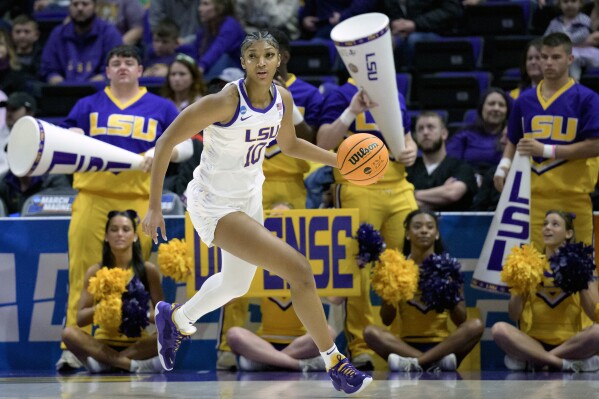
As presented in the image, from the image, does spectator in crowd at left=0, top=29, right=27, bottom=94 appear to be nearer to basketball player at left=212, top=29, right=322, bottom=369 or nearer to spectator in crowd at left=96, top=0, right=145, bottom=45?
spectator in crowd at left=96, top=0, right=145, bottom=45

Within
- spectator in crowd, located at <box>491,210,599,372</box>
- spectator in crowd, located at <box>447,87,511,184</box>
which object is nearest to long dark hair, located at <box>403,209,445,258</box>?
spectator in crowd, located at <box>491,210,599,372</box>

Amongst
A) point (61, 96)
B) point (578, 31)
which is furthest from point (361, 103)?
point (61, 96)

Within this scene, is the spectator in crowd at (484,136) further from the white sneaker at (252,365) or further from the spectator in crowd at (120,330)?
the spectator in crowd at (120,330)

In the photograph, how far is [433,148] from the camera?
28.5ft

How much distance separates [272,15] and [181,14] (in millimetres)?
1151

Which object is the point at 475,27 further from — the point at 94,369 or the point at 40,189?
the point at 94,369

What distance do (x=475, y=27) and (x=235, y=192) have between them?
6.09 m

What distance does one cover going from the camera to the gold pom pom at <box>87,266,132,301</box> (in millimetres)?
7629

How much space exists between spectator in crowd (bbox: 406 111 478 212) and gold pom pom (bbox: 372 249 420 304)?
0.99 meters

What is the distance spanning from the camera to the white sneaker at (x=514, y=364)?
25.1ft

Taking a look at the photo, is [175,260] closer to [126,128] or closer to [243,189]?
[126,128]

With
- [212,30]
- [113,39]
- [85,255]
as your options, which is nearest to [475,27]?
[212,30]

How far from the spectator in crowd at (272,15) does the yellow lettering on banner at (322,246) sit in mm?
4196

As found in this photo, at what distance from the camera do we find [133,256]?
8.01 m
